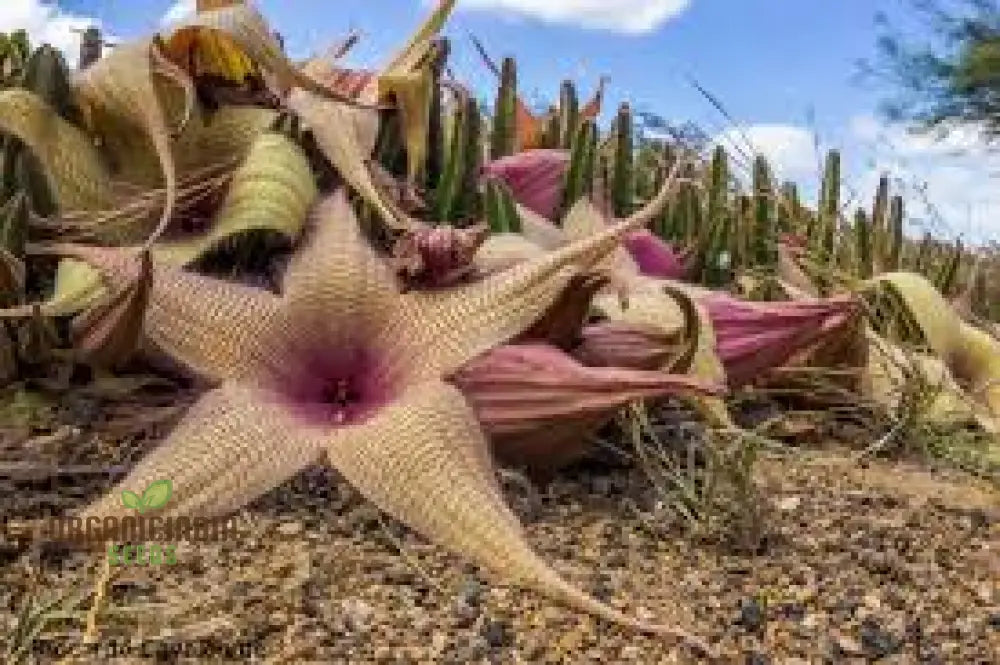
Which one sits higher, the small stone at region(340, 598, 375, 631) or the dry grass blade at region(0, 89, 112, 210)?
the dry grass blade at region(0, 89, 112, 210)

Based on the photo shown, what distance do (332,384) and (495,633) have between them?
225 mm

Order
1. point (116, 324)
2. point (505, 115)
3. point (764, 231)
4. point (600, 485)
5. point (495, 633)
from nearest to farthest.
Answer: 1. point (495, 633)
2. point (116, 324)
3. point (600, 485)
4. point (505, 115)
5. point (764, 231)

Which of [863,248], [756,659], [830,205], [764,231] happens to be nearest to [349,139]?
[756,659]

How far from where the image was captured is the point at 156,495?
3.15 ft

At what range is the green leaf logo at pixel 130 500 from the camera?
3.11 ft

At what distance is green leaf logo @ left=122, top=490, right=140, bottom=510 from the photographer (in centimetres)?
95

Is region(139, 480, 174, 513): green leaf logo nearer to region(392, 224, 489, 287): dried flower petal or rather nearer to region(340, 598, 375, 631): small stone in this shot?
region(340, 598, 375, 631): small stone

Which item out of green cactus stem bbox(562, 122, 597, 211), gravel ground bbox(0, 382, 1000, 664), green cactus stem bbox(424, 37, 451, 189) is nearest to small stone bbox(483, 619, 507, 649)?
gravel ground bbox(0, 382, 1000, 664)

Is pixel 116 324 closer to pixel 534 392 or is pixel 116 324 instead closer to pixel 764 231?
pixel 534 392

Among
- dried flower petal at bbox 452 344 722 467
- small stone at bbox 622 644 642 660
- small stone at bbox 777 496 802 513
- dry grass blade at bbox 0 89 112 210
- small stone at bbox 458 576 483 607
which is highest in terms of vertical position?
dry grass blade at bbox 0 89 112 210

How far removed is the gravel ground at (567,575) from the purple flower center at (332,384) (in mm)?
59

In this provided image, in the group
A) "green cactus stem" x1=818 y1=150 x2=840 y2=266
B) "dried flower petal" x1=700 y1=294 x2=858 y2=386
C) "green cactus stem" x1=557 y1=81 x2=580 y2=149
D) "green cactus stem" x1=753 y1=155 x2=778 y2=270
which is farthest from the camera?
"green cactus stem" x1=818 y1=150 x2=840 y2=266

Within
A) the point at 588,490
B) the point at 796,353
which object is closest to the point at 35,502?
the point at 588,490

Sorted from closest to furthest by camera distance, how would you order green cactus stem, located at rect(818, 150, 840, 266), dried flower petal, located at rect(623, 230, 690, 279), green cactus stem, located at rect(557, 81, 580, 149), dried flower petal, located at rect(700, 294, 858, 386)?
dried flower petal, located at rect(700, 294, 858, 386) < dried flower petal, located at rect(623, 230, 690, 279) < green cactus stem, located at rect(557, 81, 580, 149) < green cactus stem, located at rect(818, 150, 840, 266)
